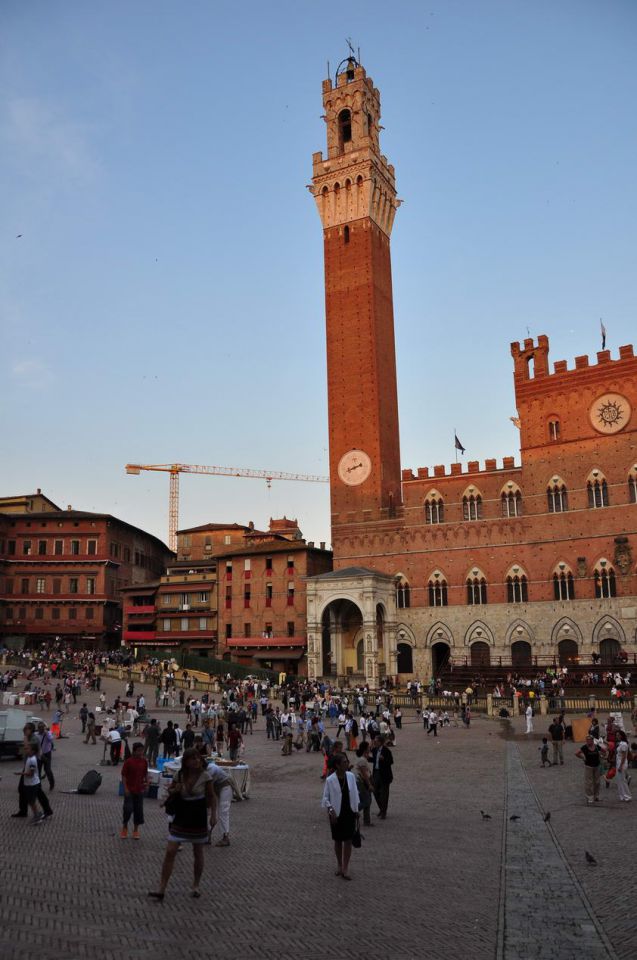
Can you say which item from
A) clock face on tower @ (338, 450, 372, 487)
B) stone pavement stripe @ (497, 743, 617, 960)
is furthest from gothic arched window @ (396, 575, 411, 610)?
stone pavement stripe @ (497, 743, 617, 960)

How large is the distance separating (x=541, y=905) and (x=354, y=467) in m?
51.4

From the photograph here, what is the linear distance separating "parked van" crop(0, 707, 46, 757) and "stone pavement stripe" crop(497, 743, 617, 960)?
1428 cm

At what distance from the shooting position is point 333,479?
203ft

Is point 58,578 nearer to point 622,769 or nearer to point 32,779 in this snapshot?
point 32,779

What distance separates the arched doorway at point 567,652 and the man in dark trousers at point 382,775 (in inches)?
1455

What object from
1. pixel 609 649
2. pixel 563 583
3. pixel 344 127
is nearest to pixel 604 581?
pixel 563 583

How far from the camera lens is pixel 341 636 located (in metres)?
57.8

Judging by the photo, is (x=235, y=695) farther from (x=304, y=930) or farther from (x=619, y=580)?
(x=304, y=930)

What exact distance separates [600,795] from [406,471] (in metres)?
40.4

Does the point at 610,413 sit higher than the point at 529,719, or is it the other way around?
the point at 610,413

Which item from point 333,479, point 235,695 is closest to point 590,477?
point 333,479

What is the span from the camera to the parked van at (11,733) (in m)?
22.6

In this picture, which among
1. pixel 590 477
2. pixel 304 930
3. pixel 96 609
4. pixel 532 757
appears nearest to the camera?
pixel 304 930

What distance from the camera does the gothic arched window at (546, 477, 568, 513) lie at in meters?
52.0
